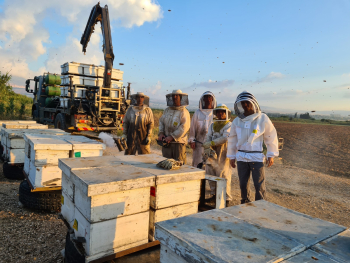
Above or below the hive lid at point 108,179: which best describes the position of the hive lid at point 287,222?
below

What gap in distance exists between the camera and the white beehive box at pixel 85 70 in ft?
37.6

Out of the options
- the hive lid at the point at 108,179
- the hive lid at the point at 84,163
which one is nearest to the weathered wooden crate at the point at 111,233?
the hive lid at the point at 108,179

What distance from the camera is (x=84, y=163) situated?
2.78 metres

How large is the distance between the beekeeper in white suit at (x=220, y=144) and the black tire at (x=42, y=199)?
8.65 feet

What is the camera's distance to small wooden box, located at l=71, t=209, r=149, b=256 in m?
2.14

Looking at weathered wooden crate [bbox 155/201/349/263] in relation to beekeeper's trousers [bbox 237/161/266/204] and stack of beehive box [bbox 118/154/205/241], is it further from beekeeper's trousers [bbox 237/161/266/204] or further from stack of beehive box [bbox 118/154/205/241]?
beekeeper's trousers [bbox 237/161/266/204]

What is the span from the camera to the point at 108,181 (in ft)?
7.06

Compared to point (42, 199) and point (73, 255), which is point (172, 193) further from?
point (42, 199)

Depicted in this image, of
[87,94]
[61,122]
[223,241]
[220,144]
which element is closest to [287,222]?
[223,241]

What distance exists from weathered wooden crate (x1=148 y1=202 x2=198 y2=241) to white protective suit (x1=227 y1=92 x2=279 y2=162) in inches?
54.5

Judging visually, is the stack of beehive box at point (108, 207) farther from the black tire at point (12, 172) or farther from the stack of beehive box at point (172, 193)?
the black tire at point (12, 172)

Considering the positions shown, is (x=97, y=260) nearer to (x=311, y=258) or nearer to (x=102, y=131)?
(x=311, y=258)

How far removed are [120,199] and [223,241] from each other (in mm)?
1132

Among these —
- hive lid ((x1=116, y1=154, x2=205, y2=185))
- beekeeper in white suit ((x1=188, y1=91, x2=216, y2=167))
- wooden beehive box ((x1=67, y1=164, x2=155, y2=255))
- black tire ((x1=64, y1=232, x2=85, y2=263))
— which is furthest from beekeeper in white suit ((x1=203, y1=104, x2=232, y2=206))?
black tire ((x1=64, y1=232, x2=85, y2=263))
